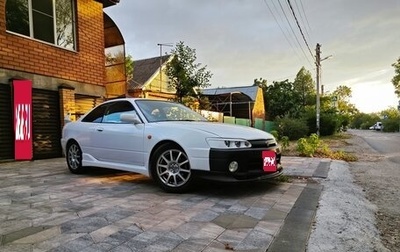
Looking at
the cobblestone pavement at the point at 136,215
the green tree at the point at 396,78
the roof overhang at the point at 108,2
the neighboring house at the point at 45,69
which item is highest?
the green tree at the point at 396,78

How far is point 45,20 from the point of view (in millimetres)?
8758

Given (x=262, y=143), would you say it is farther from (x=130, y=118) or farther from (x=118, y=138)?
(x=118, y=138)

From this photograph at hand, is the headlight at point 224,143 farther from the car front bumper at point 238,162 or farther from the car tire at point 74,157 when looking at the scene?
the car tire at point 74,157

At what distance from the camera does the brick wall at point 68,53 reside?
775 cm

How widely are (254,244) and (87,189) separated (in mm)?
2894

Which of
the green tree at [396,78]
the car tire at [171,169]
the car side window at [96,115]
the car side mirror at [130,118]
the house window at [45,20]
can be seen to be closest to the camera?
the car tire at [171,169]

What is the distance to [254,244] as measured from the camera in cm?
251

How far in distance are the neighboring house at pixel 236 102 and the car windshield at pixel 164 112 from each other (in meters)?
21.1

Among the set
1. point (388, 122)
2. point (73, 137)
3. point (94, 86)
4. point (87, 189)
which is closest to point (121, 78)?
point (94, 86)

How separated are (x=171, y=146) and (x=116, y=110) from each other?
1.54 m

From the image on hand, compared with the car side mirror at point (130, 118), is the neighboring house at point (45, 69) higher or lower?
higher

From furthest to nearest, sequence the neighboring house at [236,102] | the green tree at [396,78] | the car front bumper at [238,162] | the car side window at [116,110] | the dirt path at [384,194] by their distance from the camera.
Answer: the green tree at [396,78]
the neighboring house at [236,102]
the car side window at [116,110]
the car front bumper at [238,162]
the dirt path at [384,194]

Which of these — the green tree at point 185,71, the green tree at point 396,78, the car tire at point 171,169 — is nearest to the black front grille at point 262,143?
the car tire at point 171,169

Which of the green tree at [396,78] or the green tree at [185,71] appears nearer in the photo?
the green tree at [185,71]
